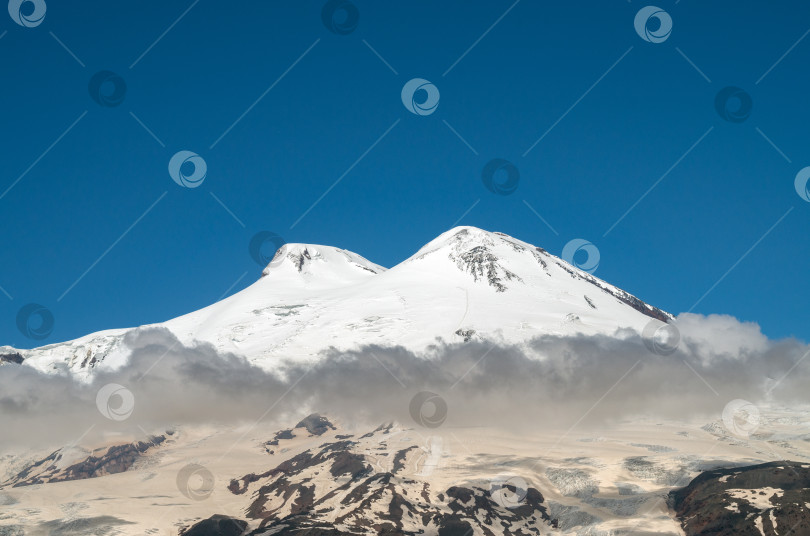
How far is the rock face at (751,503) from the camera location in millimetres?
169250

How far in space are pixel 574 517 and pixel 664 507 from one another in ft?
75.2

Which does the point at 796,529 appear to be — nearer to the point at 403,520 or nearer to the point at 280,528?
the point at 403,520

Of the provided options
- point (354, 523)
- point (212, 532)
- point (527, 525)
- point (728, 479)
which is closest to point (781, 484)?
point (728, 479)

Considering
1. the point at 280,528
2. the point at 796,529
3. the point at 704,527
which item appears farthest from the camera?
the point at 280,528

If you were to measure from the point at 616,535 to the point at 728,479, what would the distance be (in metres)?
38.0

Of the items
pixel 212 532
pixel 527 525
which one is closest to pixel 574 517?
pixel 527 525

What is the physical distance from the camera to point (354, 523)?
640 feet

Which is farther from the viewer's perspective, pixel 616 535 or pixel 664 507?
pixel 664 507

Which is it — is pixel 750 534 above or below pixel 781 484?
below

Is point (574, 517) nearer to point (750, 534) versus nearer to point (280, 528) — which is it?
point (750, 534)

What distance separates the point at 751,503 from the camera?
18038 cm

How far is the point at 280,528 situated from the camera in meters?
195

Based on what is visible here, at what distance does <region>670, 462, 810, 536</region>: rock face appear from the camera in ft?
555

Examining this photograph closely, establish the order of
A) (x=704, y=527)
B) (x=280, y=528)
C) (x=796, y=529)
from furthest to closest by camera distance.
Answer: (x=280, y=528)
(x=704, y=527)
(x=796, y=529)
